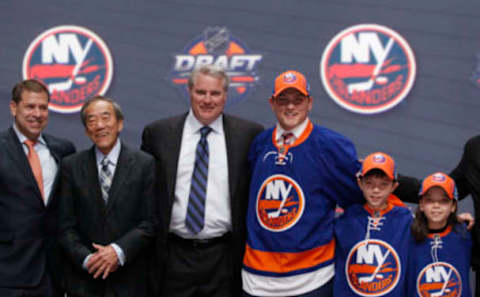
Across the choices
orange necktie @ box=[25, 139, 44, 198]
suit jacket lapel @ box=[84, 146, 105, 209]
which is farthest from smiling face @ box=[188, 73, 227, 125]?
orange necktie @ box=[25, 139, 44, 198]

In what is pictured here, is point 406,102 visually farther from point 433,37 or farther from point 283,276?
point 283,276

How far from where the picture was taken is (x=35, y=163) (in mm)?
2312

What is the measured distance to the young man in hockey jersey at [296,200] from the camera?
211 cm

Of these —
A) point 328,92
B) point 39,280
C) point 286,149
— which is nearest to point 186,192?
point 286,149

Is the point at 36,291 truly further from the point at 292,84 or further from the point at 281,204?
the point at 292,84

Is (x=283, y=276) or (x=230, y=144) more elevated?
(x=230, y=144)

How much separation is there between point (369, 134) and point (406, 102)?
12.0 inches

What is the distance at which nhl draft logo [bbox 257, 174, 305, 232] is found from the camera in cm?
211

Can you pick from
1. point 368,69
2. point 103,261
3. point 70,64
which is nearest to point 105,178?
point 103,261

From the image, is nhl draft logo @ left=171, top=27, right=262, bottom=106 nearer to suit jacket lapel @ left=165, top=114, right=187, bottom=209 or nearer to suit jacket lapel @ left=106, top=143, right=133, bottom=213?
suit jacket lapel @ left=165, top=114, right=187, bottom=209

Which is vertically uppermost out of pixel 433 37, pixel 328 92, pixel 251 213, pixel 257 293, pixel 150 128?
pixel 433 37

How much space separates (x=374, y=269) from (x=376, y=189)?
32 cm

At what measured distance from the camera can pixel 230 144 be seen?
2.38 metres

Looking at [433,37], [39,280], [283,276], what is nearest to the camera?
[283,276]
